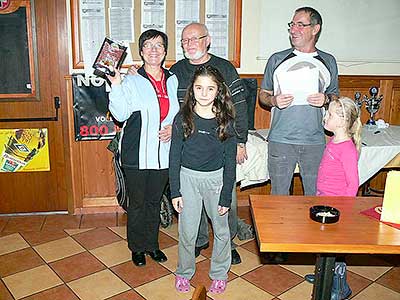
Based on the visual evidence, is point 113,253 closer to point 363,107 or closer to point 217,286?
point 217,286

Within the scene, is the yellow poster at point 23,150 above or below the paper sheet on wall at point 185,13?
below

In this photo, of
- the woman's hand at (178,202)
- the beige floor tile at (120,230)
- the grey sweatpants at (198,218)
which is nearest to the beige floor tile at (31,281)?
the beige floor tile at (120,230)

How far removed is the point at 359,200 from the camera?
193cm

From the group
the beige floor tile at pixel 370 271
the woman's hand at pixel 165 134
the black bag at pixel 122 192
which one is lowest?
the beige floor tile at pixel 370 271

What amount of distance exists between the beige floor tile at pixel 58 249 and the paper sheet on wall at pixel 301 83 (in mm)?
1740

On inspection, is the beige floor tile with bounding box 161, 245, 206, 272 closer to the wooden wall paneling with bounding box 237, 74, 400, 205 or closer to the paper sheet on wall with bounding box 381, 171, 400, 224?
the wooden wall paneling with bounding box 237, 74, 400, 205

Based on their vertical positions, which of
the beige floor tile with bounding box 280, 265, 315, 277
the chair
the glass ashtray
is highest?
the chair

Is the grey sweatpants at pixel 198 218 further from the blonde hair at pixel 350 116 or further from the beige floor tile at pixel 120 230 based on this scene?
the beige floor tile at pixel 120 230

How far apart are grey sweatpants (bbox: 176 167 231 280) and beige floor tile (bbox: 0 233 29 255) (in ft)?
4.10

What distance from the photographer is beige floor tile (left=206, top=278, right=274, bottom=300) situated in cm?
249

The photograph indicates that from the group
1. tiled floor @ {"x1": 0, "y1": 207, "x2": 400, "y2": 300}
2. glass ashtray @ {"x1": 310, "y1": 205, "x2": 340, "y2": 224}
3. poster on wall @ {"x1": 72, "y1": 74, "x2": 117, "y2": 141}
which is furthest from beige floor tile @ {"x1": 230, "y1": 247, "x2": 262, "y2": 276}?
poster on wall @ {"x1": 72, "y1": 74, "x2": 117, "y2": 141}

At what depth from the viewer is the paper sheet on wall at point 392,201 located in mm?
1675

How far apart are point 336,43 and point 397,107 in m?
0.85

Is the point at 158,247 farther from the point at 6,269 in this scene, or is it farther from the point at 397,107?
the point at 397,107
